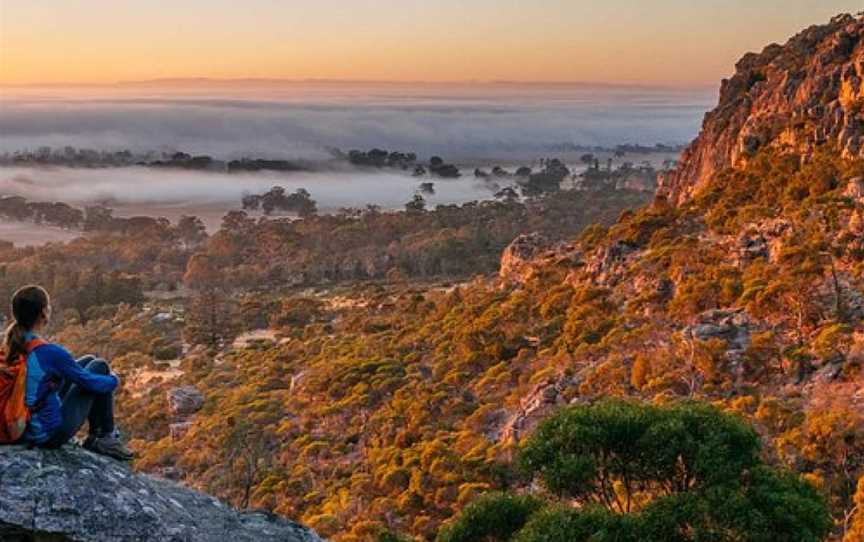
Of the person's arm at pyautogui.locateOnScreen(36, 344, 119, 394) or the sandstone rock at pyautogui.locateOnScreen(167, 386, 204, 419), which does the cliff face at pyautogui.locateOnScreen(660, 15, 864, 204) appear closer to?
the sandstone rock at pyautogui.locateOnScreen(167, 386, 204, 419)

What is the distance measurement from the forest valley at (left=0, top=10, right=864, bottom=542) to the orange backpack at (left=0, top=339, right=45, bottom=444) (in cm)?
609

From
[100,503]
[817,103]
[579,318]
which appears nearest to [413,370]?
[579,318]

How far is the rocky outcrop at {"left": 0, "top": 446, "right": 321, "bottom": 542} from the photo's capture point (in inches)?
238

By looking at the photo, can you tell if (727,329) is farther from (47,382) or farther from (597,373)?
(47,382)

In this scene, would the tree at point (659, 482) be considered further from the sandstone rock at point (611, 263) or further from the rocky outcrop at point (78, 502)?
the sandstone rock at point (611, 263)

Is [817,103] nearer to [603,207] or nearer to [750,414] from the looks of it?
[750,414]

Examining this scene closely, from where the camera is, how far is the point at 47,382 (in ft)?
20.6

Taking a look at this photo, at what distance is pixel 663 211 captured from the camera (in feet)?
152

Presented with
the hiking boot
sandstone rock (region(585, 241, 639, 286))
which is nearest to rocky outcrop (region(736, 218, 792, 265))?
sandstone rock (region(585, 241, 639, 286))

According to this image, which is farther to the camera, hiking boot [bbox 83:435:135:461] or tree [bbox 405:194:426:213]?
tree [bbox 405:194:426:213]

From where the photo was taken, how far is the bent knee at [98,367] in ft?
22.1

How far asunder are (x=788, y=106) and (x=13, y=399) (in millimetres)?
49854

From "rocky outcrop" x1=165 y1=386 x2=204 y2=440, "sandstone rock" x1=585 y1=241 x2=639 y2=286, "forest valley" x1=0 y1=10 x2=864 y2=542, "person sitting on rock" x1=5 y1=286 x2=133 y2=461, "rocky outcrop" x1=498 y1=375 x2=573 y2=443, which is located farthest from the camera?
"rocky outcrop" x1=165 y1=386 x2=204 y2=440

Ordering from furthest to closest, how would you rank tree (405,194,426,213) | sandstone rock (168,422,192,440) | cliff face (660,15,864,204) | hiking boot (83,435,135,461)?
tree (405,194,426,213), cliff face (660,15,864,204), sandstone rock (168,422,192,440), hiking boot (83,435,135,461)
